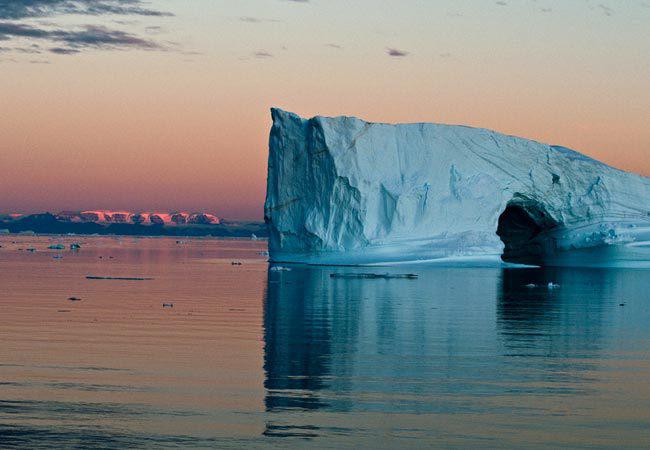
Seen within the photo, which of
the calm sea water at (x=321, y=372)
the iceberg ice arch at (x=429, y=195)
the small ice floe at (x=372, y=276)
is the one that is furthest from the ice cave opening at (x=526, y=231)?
the calm sea water at (x=321, y=372)

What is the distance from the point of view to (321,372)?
8.70 m

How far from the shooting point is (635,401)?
7.52 m

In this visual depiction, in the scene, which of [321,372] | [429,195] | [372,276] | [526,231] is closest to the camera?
[321,372]

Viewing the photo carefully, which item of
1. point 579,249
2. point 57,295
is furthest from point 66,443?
point 579,249

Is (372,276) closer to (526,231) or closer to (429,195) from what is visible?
(429,195)

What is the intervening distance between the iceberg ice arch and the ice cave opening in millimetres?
135

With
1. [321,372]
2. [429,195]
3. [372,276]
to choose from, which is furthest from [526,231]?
[321,372]

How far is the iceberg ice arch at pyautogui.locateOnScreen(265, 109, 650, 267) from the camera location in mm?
29719

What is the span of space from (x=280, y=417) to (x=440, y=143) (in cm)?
2551

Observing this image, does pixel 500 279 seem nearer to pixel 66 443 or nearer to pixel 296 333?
pixel 296 333

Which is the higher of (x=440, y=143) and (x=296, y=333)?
(x=440, y=143)

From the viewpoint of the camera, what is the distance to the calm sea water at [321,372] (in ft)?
20.7

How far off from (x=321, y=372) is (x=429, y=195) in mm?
21774

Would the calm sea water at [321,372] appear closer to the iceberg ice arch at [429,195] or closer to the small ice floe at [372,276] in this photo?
the small ice floe at [372,276]
